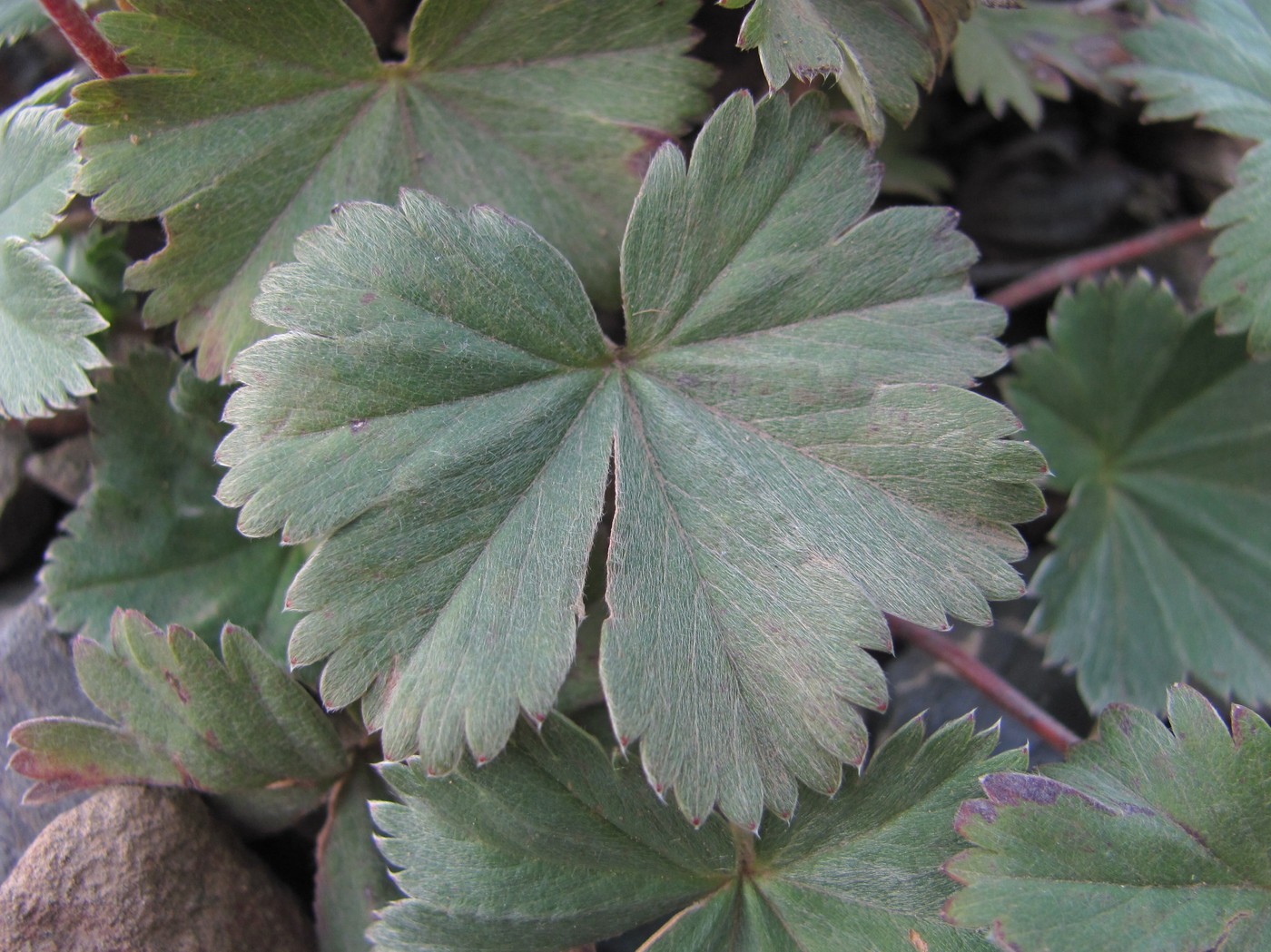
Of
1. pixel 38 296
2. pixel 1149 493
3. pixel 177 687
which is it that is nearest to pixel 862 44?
pixel 1149 493

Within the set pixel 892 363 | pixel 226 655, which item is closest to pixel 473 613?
pixel 226 655

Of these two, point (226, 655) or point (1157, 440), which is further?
point (1157, 440)

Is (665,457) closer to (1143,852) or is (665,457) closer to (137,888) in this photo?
(1143,852)

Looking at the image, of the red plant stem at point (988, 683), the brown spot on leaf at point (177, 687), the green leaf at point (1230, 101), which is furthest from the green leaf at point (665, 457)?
the green leaf at point (1230, 101)

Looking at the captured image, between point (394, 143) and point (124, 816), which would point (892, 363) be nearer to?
point (394, 143)

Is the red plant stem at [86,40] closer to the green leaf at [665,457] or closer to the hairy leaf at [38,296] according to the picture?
the hairy leaf at [38,296]

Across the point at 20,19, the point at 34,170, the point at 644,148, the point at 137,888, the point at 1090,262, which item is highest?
the point at 20,19
